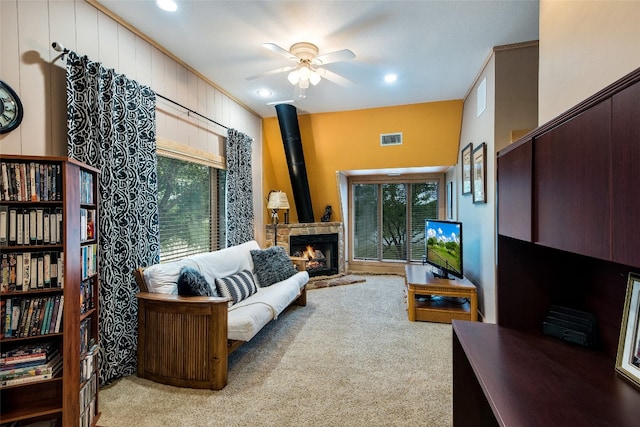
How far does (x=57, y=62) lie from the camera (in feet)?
6.49

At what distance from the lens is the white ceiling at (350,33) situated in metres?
2.30

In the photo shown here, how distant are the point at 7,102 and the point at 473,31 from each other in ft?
11.4

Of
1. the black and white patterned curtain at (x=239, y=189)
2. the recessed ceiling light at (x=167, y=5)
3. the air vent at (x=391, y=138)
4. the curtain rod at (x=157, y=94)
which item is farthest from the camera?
the air vent at (x=391, y=138)

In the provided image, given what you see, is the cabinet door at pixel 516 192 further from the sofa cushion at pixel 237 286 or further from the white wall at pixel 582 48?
the sofa cushion at pixel 237 286

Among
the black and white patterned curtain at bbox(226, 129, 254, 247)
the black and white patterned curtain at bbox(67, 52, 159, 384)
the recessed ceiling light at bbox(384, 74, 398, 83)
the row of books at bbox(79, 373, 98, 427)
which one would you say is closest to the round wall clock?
the black and white patterned curtain at bbox(67, 52, 159, 384)

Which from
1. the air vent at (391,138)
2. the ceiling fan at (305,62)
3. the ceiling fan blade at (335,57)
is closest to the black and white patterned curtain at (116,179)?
the ceiling fan at (305,62)

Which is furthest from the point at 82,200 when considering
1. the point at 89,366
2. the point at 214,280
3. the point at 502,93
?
the point at 502,93

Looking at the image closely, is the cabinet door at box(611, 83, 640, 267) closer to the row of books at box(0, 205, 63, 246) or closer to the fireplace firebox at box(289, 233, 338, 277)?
the row of books at box(0, 205, 63, 246)

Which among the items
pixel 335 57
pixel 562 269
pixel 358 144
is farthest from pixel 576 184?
Answer: pixel 358 144

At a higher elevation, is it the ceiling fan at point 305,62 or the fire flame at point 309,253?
the ceiling fan at point 305,62

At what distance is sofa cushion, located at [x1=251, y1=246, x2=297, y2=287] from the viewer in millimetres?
3501

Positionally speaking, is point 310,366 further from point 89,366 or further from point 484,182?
point 484,182

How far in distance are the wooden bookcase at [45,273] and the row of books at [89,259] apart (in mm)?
82

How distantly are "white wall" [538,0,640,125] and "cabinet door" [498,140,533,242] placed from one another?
0.30m
